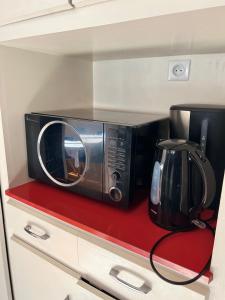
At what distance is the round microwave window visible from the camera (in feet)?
2.70

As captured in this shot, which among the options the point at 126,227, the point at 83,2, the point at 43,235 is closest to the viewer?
the point at 83,2

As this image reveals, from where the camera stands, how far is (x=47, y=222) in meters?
0.78

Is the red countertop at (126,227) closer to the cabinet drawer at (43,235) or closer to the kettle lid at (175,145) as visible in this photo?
the cabinet drawer at (43,235)

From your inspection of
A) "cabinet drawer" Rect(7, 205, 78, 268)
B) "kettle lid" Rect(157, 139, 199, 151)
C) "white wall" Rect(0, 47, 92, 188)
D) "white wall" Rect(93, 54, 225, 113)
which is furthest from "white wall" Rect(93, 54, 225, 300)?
"cabinet drawer" Rect(7, 205, 78, 268)

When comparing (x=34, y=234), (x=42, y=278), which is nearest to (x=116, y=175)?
(x=34, y=234)

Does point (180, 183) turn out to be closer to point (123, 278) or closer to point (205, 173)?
point (205, 173)

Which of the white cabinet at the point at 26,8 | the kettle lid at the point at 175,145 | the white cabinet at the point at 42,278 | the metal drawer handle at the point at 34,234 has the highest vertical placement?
the white cabinet at the point at 26,8

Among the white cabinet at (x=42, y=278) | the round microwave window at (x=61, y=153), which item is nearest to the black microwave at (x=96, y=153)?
the round microwave window at (x=61, y=153)

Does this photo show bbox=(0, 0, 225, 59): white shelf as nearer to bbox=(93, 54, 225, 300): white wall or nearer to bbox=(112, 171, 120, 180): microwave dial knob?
bbox=(93, 54, 225, 300): white wall

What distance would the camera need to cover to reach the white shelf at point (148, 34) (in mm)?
484

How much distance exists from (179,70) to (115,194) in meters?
0.58

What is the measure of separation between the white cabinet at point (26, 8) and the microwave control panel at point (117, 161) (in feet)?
1.10

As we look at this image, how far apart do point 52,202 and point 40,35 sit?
54 centimetres

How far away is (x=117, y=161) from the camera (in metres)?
0.71
